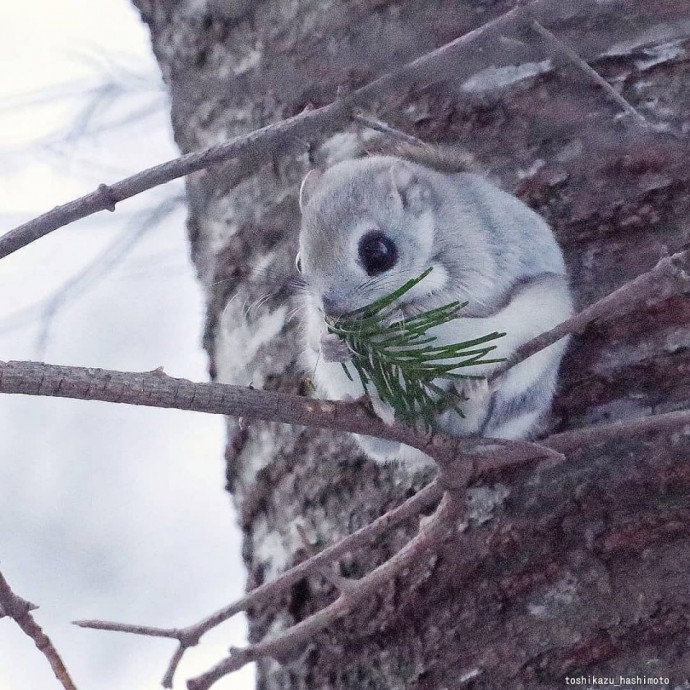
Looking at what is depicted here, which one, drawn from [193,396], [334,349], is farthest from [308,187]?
[193,396]

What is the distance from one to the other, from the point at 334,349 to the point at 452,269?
313 mm

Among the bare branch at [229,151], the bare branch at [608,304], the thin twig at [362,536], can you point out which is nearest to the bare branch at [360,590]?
the thin twig at [362,536]

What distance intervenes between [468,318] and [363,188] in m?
0.29

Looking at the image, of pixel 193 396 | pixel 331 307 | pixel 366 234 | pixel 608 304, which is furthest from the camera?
pixel 366 234

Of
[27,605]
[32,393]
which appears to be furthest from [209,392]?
[27,605]

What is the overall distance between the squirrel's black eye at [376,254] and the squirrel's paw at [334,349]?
0.16 m

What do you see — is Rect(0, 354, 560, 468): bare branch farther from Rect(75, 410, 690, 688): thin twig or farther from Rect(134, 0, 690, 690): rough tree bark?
Rect(134, 0, 690, 690): rough tree bark

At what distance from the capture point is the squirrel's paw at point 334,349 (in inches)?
49.8

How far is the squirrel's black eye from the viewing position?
141 centimetres

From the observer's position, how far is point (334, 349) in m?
1.28

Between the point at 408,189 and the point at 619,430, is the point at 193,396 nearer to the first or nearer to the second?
the point at 619,430

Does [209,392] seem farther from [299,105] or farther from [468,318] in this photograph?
Answer: [299,105]

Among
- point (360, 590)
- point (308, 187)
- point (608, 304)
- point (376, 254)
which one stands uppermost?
point (308, 187)

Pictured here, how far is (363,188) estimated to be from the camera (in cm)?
154
